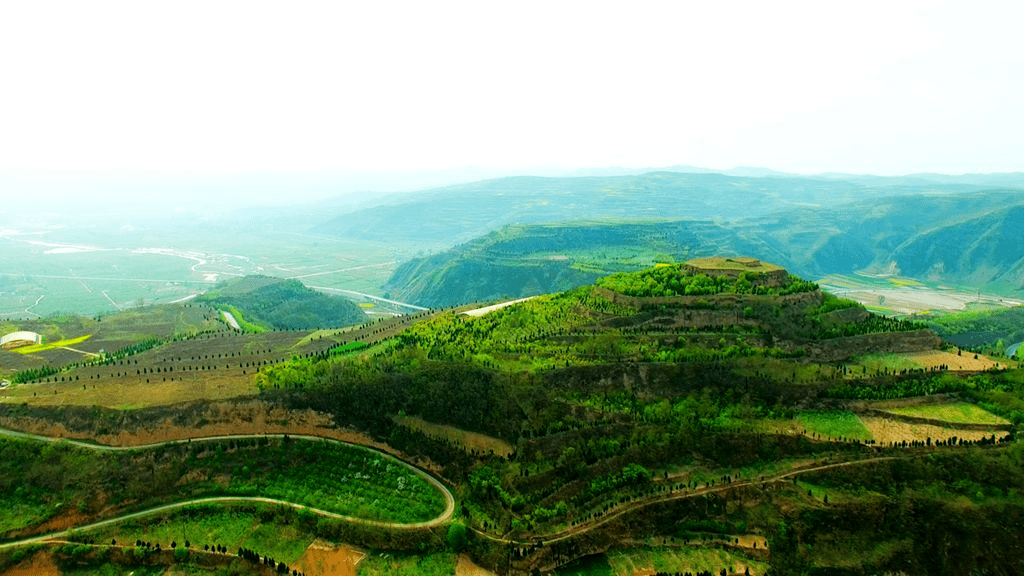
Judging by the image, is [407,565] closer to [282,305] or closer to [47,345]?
[47,345]

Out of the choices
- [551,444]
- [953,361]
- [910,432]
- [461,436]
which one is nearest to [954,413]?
[910,432]

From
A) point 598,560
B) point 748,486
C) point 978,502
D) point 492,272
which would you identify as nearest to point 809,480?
point 748,486

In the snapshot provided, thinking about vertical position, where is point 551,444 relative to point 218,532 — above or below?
above

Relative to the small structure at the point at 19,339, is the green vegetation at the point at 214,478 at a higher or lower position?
lower

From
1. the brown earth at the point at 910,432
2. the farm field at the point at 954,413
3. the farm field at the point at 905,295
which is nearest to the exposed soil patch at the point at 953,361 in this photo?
the farm field at the point at 954,413

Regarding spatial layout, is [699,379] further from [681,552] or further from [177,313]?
[177,313]

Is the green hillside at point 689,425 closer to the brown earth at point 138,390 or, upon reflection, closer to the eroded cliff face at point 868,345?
the eroded cliff face at point 868,345

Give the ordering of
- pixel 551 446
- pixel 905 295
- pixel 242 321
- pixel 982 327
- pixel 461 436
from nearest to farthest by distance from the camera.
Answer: pixel 551 446 → pixel 461 436 → pixel 242 321 → pixel 982 327 → pixel 905 295
